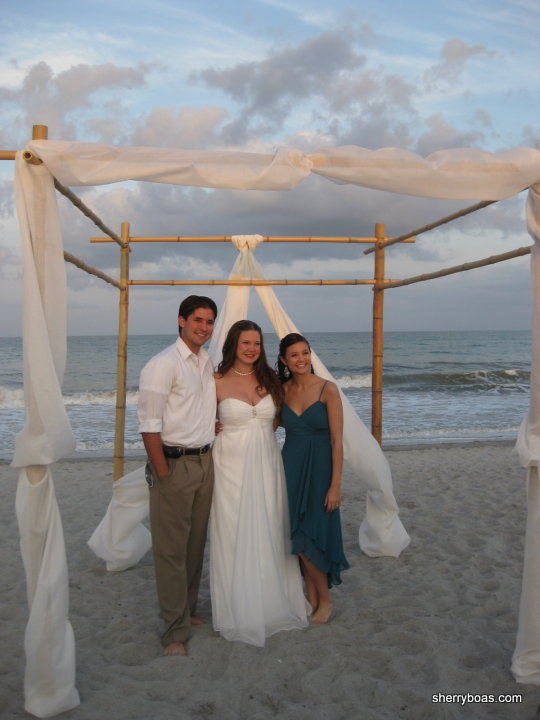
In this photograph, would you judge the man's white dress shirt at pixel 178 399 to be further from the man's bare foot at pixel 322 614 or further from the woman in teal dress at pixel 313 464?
the man's bare foot at pixel 322 614

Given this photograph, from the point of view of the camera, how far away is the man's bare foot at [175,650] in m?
2.82

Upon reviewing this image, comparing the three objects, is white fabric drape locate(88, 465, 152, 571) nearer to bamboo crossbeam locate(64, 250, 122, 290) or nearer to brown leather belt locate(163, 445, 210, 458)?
brown leather belt locate(163, 445, 210, 458)

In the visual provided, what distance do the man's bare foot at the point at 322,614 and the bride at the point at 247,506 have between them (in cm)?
10

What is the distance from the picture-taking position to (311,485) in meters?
3.09

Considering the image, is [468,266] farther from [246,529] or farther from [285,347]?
[246,529]

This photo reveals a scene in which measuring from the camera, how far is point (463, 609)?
330 centimetres

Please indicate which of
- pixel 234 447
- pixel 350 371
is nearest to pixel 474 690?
pixel 234 447

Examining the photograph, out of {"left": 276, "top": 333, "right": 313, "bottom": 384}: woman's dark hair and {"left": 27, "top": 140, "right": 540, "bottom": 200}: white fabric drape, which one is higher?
{"left": 27, "top": 140, "right": 540, "bottom": 200}: white fabric drape

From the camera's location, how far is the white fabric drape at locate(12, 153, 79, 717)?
7.39ft

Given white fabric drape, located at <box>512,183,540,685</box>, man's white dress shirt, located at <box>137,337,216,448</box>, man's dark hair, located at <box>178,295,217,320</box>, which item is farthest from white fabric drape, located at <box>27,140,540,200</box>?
man's white dress shirt, located at <box>137,337,216,448</box>

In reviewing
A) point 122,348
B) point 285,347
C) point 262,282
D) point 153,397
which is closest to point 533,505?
point 285,347

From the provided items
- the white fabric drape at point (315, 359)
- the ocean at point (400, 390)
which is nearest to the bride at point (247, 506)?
the white fabric drape at point (315, 359)

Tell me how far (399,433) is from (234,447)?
7.89m

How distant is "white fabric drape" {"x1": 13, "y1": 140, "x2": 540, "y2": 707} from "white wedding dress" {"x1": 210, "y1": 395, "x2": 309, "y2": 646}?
84 cm
